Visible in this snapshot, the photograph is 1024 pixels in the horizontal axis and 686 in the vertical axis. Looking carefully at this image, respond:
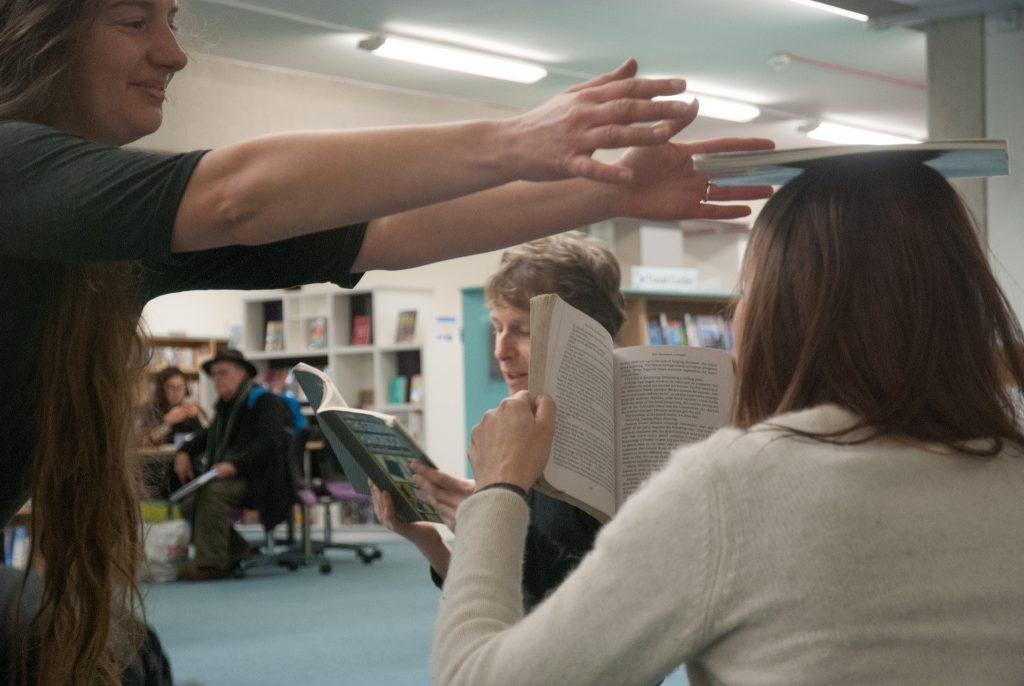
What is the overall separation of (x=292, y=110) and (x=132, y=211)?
940cm

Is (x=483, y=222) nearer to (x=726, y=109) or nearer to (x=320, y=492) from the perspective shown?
(x=320, y=492)

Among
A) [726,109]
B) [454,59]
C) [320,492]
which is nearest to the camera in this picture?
[320,492]

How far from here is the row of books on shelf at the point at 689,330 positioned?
8.13 meters

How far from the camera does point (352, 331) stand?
1028 cm

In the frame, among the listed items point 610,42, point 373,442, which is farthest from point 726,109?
point 373,442

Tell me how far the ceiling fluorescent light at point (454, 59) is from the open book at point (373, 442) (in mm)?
7516

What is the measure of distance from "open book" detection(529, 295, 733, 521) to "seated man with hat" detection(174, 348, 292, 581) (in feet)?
21.1

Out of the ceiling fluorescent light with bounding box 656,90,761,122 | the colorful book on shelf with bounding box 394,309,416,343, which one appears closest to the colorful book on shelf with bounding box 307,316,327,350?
the colorful book on shelf with bounding box 394,309,416,343

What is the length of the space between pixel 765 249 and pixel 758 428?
0.20 meters

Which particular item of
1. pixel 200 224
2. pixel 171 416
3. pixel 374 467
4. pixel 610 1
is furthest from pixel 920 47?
pixel 200 224

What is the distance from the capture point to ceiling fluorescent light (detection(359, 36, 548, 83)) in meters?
9.02

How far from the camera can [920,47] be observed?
945cm

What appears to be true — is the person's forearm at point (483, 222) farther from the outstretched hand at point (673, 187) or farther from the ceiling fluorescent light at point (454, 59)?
the ceiling fluorescent light at point (454, 59)

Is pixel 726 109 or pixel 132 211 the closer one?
pixel 132 211
